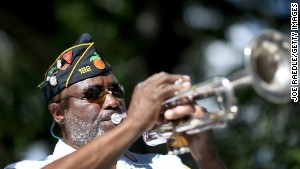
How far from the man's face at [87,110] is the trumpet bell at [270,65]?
3.93 feet

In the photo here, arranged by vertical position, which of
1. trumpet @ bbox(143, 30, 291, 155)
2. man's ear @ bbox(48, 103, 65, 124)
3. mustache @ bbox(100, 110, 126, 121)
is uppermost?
trumpet @ bbox(143, 30, 291, 155)

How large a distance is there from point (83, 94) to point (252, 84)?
1.40 metres

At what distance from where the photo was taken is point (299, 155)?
8570 millimetres

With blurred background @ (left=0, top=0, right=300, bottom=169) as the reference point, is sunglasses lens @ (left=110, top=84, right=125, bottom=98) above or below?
above

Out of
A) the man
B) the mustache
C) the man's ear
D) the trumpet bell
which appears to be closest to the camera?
the trumpet bell

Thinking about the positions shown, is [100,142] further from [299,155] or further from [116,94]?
[299,155]

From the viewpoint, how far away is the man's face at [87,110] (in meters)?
5.54

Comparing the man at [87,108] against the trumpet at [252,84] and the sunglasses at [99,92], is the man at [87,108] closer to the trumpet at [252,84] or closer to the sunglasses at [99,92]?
the sunglasses at [99,92]

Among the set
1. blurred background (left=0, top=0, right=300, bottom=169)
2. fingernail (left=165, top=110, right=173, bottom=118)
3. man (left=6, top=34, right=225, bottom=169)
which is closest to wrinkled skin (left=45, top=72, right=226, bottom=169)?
fingernail (left=165, top=110, right=173, bottom=118)

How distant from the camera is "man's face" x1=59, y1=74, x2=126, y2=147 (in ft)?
18.2

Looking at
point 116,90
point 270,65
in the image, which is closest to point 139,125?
point 270,65

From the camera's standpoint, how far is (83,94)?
5.63 m

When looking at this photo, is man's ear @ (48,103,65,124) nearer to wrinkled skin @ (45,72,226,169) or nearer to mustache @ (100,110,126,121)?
mustache @ (100,110,126,121)

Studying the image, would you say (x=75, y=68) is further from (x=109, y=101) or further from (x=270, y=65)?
(x=270, y=65)
